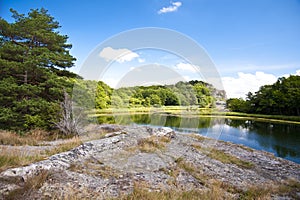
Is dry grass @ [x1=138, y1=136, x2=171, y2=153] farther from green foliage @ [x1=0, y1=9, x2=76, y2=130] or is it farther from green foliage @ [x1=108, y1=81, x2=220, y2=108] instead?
green foliage @ [x1=0, y1=9, x2=76, y2=130]

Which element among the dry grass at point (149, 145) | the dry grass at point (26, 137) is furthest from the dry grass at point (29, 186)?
the dry grass at point (26, 137)

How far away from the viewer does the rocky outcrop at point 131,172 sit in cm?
393

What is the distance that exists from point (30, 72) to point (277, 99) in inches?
1633

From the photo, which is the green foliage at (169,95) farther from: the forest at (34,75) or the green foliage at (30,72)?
the green foliage at (30,72)

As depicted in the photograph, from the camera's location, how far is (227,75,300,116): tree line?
34.1m

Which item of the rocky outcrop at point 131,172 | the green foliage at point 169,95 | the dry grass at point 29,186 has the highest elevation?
the green foliage at point 169,95

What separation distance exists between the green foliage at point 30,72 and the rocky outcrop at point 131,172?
494 cm

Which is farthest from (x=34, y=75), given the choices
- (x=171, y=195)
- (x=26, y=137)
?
(x=171, y=195)

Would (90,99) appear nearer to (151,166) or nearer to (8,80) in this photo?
(8,80)

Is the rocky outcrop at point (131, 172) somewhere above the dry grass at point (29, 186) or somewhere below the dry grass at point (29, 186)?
below

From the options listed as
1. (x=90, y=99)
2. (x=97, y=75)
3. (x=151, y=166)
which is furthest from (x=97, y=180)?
(x=90, y=99)

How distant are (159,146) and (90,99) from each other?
6.98m

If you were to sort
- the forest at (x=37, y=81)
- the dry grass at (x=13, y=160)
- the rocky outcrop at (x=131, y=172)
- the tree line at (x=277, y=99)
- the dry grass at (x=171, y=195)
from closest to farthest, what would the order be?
the dry grass at (x=171, y=195) → the rocky outcrop at (x=131, y=172) → the dry grass at (x=13, y=160) → the forest at (x=37, y=81) → the tree line at (x=277, y=99)

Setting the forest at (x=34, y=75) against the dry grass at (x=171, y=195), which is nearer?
the dry grass at (x=171, y=195)
